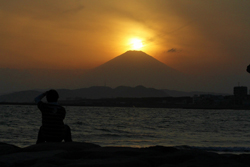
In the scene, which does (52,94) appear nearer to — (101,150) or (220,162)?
(101,150)

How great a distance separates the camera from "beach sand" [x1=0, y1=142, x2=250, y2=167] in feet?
11.9

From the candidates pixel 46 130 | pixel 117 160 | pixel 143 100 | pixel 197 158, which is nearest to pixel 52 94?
pixel 46 130

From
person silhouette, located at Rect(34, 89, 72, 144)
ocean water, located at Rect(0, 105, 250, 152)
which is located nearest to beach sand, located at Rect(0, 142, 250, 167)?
person silhouette, located at Rect(34, 89, 72, 144)

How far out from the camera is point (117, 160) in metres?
3.80

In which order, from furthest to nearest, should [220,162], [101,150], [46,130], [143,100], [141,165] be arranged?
[143,100]
[46,130]
[101,150]
[220,162]
[141,165]

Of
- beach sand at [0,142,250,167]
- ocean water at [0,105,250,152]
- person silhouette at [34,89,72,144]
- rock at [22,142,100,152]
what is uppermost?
person silhouette at [34,89,72,144]

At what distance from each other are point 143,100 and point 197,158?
173108 millimetres

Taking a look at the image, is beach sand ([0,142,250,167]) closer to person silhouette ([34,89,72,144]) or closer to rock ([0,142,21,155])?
rock ([0,142,21,155])

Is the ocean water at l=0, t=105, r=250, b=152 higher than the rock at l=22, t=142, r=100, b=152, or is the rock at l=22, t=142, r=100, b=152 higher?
the rock at l=22, t=142, r=100, b=152

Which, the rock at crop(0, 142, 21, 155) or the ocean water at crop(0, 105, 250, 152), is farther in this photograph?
the ocean water at crop(0, 105, 250, 152)

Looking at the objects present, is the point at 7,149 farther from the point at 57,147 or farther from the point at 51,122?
the point at 51,122

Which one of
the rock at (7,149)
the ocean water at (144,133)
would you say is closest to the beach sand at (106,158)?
the rock at (7,149)

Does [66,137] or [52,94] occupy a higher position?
[52,94]

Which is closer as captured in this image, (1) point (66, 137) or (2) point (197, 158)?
(2) point (197, 158)
